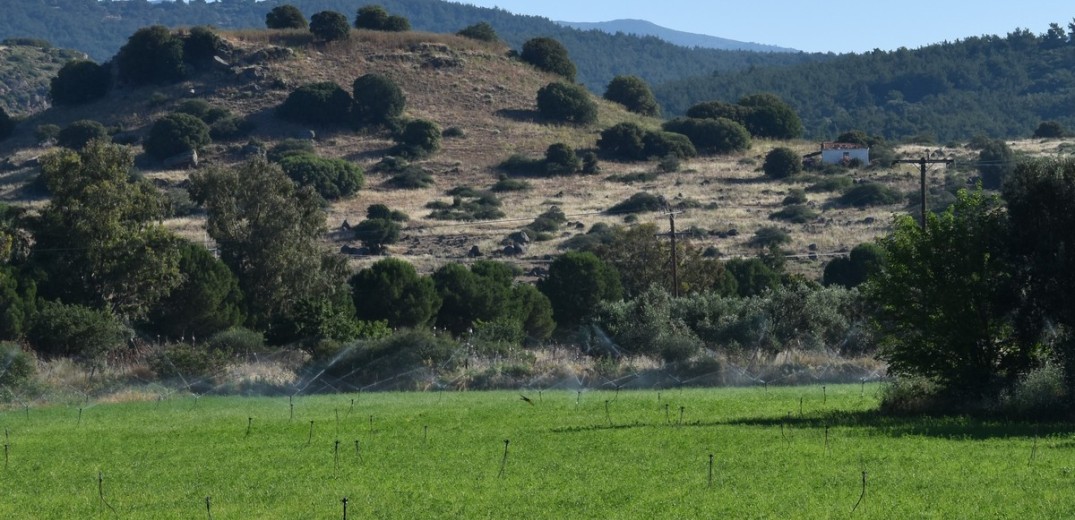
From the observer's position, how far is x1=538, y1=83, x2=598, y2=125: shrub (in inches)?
4626

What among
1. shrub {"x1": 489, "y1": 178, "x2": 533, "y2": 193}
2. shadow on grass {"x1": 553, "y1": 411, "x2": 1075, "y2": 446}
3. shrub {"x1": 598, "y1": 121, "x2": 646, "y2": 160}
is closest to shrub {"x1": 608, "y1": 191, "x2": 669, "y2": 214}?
shrub {"x1": 489, "y1": 178, "x2": 533, "y2": 193}

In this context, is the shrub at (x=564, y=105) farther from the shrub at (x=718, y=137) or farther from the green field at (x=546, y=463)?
the green field at (x=546, y=463)

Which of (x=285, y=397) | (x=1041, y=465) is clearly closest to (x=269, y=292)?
(x=285, y=397)

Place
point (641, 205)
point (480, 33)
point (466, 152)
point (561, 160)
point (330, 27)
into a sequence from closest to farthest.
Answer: point (641, 205) → point (561, 160) → point (466, 152) → point (330, 27) → point (480, 33)

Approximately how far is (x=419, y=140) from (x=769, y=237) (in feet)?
111

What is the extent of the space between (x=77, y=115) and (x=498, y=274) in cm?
→ 5969

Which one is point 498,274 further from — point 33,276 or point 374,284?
point 33,276

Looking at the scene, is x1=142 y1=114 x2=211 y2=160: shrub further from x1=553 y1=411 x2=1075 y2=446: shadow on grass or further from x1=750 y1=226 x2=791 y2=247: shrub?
x1=553 y1=411 x2=1075 y2=446: shadow on grass

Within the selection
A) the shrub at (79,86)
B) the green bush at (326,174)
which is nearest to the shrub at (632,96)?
the green bush at (326,174)

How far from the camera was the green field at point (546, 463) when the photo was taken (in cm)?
2158

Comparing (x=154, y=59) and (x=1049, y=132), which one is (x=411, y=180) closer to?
(x=154, y=59)

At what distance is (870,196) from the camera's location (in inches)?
3605

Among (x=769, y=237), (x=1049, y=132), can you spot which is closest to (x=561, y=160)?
(x=769, y=237)

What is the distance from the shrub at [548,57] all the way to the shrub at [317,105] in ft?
76.5
